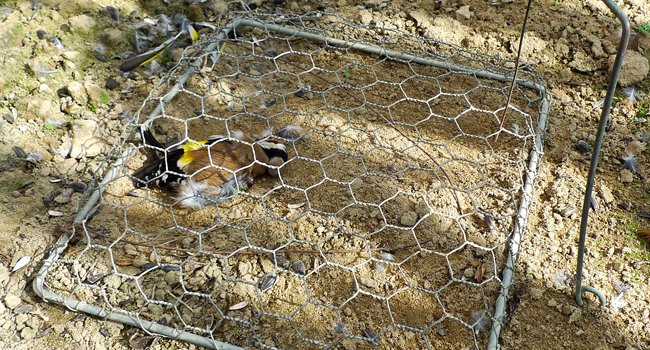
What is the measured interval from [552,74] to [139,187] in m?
2.03

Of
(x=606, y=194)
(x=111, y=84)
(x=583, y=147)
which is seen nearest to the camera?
(x=606, y=194)

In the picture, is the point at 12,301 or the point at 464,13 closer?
the point at 12,301

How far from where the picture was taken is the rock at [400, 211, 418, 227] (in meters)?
2.30

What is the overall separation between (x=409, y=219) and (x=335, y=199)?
295 millimetres

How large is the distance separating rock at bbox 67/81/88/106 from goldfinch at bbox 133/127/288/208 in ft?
1.53

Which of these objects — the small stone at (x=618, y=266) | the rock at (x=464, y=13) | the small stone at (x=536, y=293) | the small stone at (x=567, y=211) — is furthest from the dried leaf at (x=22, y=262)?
the rock at (x=464, y=13)

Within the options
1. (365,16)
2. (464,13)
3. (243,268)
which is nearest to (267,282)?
(243,268)

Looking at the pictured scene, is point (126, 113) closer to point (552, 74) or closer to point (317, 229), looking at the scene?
point (317, 229)

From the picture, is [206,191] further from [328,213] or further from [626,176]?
[626,176]

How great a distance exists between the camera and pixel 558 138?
2730 millimetres

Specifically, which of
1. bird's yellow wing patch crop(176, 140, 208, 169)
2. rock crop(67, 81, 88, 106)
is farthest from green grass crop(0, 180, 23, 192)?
bird's yellow wing patch crop(176, 140, 208, 169)

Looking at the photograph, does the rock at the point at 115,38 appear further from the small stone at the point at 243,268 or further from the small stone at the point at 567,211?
the small stone at the point at 567,211

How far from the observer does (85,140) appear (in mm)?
2564

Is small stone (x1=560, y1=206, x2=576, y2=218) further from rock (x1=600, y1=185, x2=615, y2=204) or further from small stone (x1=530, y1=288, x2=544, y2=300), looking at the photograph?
small stone (x1=530, y1=288, x2=544, y2=300)
